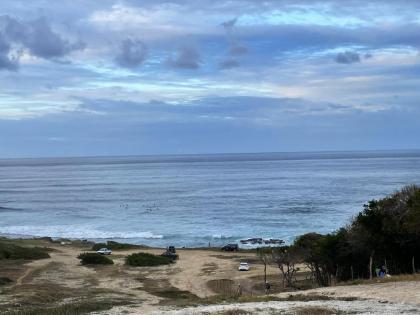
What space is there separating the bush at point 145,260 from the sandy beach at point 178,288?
896mm

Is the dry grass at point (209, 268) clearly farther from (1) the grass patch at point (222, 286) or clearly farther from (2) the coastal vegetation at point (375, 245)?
(2) the coastal vegetation at point (375, 245)

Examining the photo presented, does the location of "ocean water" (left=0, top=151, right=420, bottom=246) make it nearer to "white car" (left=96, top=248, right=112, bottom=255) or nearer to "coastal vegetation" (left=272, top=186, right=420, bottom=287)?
"white car" (left=96, top=248, right=112, bottom=255)

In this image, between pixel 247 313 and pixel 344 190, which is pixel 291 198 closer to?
pixel 344 190

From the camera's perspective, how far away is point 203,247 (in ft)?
224

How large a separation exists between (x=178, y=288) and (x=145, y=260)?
43.2ft

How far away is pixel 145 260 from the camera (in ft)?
172

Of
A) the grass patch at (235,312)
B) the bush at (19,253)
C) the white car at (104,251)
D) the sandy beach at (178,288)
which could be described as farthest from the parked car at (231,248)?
the grass patch at (235,312)

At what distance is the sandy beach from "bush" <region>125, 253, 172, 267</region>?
2.94 ft

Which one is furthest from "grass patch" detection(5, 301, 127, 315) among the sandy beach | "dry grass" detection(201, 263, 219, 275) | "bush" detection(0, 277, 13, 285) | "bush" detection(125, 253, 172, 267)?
"bush" detection(125, 253, 172, 267)

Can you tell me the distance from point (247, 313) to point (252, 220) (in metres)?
67.3

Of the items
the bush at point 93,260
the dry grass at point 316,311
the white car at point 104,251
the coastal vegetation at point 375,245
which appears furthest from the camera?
the white car at point 104,251

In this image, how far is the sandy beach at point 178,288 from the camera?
21.7 m

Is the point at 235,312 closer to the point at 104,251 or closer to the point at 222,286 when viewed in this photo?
the point at 222,286

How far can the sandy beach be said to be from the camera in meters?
21.7
